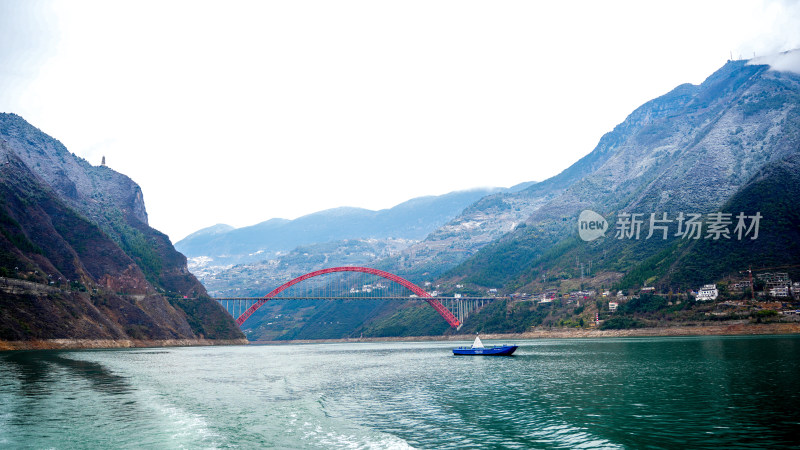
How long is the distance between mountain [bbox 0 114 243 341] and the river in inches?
1921

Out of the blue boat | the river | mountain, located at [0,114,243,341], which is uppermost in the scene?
mountain, located at [0,114,243,341]

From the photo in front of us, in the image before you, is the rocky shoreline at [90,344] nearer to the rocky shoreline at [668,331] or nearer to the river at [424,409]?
the river at [424,409]

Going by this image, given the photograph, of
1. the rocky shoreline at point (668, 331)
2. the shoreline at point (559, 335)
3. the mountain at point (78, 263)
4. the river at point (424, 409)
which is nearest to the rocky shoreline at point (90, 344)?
the shoreline at point (559, 335)

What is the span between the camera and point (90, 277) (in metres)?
119

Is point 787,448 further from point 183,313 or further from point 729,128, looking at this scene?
point 729,128

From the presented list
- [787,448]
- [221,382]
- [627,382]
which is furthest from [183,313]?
[787,448]

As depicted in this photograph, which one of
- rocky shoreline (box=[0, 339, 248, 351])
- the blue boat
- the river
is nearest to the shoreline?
rocky shoreline (box=[0, 339, 248, 351])

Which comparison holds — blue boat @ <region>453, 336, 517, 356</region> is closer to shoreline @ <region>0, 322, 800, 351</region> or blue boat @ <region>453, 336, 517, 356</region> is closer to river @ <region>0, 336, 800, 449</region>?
river @ <region>0, 336, 800, 449</region>

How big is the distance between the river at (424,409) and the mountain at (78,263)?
48.8 metres

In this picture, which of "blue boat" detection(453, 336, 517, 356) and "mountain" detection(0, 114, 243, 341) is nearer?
"blue boat" detection(453, 336, 517, 356)

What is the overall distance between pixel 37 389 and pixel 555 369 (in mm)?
40420

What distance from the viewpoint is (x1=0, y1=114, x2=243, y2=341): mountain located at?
9044 centimetres

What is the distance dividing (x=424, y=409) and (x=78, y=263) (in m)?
109

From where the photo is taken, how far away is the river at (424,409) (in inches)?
875
